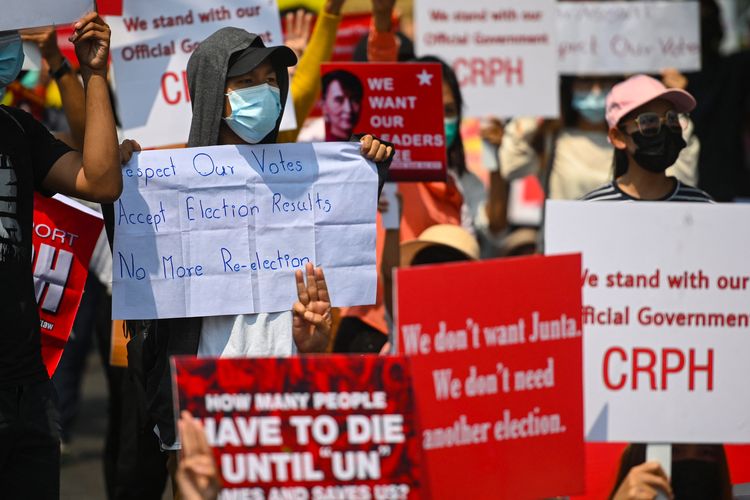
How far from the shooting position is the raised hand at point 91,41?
3768 millimetres

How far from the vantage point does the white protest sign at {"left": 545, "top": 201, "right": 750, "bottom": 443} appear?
13.4ft

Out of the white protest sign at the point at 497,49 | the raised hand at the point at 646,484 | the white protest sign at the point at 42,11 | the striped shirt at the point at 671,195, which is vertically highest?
the white protest sign at the point at 497,49

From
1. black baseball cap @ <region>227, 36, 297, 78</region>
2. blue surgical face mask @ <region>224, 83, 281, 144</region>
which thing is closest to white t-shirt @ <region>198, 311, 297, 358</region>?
blue surgical face mask @ <region>224, 83, 281, 144</region>

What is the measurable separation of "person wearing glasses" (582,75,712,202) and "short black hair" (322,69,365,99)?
115cm

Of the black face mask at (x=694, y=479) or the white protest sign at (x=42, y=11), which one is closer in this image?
the white protest sign at (x=42, y=11)

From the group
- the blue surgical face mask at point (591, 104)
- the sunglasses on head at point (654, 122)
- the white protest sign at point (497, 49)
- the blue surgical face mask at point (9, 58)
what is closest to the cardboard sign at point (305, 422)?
the blue surgical face mask at point (9, 58)

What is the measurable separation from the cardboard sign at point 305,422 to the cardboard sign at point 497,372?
18cm

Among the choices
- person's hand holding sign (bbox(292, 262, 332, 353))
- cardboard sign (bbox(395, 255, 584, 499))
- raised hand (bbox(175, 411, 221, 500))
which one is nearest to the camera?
raised hand (bbox(175, 411, 221, 500))

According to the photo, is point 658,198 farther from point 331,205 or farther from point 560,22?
point 560,22

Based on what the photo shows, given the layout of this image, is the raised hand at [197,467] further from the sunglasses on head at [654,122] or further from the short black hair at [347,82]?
the short black hair at [347,82]

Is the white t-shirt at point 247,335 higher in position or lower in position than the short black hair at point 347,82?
lower

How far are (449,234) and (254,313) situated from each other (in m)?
2.14

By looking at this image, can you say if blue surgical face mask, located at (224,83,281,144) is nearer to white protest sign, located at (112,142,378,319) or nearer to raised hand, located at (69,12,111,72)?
white protest sign, located at (112,142,378,319)

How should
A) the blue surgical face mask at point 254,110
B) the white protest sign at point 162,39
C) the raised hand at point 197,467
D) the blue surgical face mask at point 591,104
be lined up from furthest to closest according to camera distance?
1. the blue surgical face mask at point 591,104
2. the white protest sign at point 162,39
3. the blue surgical face mask at point 254,110
4. the raised hand at point 197,467
